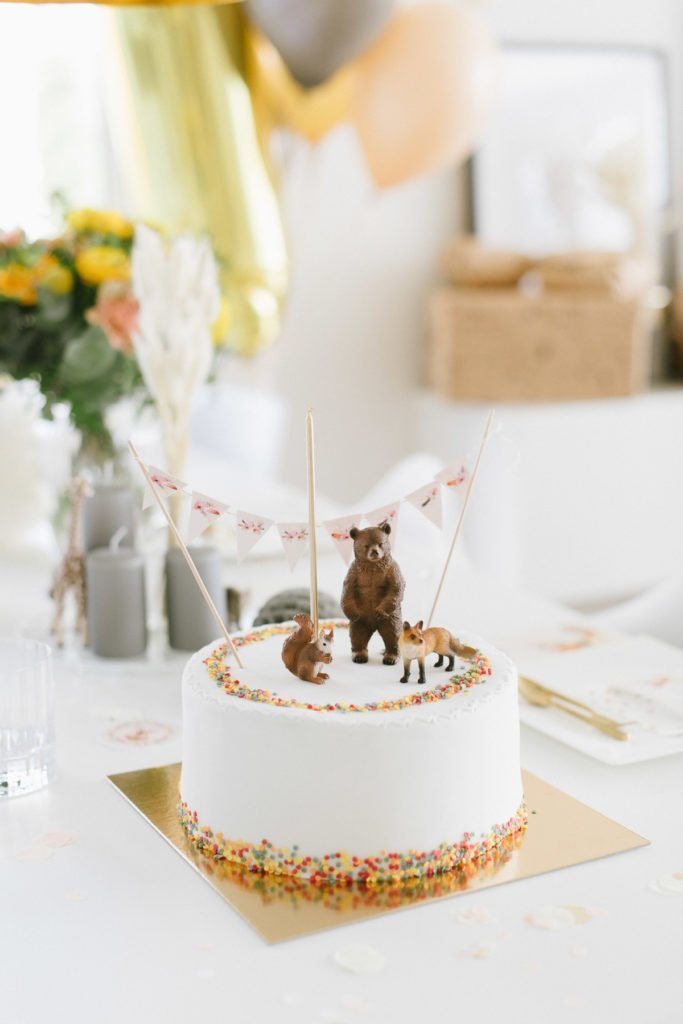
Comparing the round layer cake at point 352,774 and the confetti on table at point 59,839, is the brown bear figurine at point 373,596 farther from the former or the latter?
the confetti on table at point 59,839

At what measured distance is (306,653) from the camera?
34.4 inches

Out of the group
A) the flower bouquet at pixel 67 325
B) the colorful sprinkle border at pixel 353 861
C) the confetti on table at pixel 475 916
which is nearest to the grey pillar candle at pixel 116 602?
the flower bouquet at pixel 67 325

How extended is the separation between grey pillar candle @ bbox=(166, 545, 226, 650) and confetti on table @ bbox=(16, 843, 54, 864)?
44 centimetres

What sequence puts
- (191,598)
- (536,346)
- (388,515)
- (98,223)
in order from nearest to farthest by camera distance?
1. (388,515)
2. (191,598)
3. (98,223)
4. (536,346)

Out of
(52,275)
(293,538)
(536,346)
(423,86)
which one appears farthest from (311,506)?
(536,346)

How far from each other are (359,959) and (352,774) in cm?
12

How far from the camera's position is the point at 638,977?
697 mm

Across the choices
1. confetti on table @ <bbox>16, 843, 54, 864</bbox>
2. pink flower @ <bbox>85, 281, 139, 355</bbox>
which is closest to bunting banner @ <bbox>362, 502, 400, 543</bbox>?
confetti on table @ <bbox>16, 843, 54, 864</bbox>

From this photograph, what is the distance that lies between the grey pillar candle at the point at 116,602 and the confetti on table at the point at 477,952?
68cm

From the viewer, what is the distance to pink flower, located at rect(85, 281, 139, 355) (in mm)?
1465

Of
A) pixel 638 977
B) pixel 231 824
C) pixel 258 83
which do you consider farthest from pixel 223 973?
pixel 258 83

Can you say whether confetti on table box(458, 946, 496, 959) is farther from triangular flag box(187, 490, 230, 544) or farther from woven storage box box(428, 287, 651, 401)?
woven storage box box(428, 287, 651, 401)

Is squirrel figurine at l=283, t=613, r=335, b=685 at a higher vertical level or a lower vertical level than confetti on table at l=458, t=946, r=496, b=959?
higher

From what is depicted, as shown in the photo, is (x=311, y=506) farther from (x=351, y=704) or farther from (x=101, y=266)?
(x=101, y=266)
